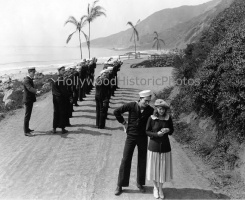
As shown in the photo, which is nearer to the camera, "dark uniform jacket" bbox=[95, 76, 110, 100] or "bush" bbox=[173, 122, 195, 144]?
"bush" bbox=[173, 122, 195, 144]

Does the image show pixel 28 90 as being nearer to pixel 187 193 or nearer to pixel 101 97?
pixel 101 97

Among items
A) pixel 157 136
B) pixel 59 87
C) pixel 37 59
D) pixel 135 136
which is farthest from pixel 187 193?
pixel 37 59

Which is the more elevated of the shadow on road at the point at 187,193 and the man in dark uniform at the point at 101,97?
the man in dark uniform at the point at 101,97

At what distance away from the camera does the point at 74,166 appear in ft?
25.6

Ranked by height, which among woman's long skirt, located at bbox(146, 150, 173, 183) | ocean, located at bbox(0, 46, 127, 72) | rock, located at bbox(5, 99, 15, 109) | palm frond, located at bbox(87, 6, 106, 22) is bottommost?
ocean, located at bbox(0, 46, 127, 72)

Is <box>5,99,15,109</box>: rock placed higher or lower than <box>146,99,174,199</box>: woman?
lower

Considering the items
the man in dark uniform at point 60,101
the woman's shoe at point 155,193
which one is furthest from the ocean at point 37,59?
the woman's shoe at point 155,193

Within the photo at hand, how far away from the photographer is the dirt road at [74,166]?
6.53 meters

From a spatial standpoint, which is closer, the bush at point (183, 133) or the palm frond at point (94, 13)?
the bush at point (183, 133)

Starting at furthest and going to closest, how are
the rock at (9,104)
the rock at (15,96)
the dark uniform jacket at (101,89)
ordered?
the rock at (15,96) → the rock at (9,104) → the dark uniform jacket at (101,89)

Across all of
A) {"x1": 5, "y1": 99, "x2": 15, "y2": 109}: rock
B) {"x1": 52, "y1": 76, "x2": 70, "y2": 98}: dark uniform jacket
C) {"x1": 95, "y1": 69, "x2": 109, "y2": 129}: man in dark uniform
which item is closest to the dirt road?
{"x1": 95, "y1": 69, "x2": 109, "y2": 129}: man in dark uniform

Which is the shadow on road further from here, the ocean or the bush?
the ocean

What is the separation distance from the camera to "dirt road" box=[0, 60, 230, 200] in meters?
6.53

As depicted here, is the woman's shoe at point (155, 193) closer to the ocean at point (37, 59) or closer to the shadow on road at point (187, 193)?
the shadow on road at point (187, 193)
